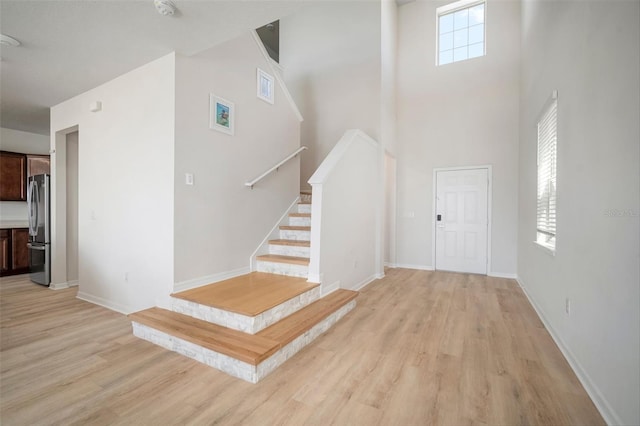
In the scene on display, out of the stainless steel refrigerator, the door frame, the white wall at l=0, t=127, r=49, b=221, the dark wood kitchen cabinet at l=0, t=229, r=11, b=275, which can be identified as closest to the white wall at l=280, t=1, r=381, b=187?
the door frame

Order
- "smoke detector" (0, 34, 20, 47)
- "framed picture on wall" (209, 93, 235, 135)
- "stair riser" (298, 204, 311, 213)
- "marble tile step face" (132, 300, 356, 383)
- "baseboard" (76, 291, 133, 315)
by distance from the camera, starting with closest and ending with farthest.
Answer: "marble tile step face" (132, 300, 356, 383) < "smoke detector" (0, 34, 20, 47) < "framed picture on wall" (209, 93, 235, 135) < "baseboard" (76, 291, 133, 315) < "stair riser" (298, 204, 311, 213)

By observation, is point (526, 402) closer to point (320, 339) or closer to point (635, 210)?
point (635, 210)

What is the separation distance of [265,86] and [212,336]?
3.16m

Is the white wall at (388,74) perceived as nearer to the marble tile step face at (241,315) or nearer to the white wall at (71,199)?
the marble tile step face at (241,315)

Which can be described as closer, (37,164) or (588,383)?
(588,383)

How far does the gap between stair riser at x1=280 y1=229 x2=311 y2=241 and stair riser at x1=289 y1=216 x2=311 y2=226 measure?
0.30 meters

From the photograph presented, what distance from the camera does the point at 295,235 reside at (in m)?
4.04

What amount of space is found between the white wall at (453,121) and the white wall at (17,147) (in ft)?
23.7

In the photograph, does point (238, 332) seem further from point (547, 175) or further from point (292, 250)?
point (547, 175)

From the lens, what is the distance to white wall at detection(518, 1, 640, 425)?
143cm

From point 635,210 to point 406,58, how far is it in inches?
223

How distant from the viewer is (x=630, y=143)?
146 cm

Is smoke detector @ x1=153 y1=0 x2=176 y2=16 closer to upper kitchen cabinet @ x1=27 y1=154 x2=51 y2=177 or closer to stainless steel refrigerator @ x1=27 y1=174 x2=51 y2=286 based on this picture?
stainless steel refrigerator @ x1=27 y1=174 x2=51 y2=286

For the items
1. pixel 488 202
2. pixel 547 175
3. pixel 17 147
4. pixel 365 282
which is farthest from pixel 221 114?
pixel 17 147
